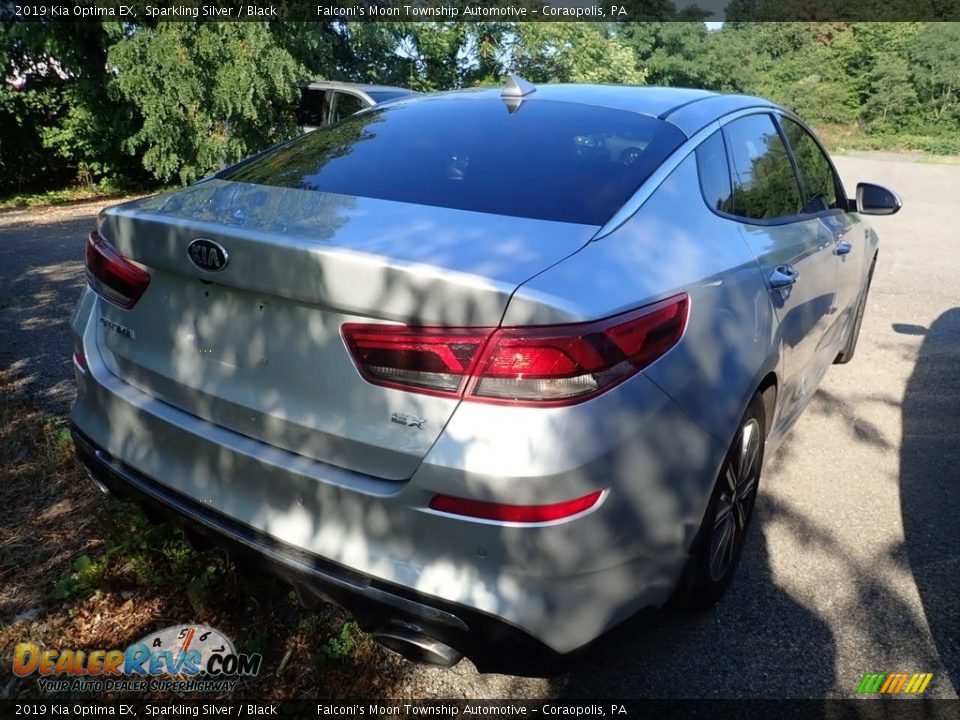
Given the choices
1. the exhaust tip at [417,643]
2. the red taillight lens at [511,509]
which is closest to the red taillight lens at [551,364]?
the red taillight lens at [511,509]

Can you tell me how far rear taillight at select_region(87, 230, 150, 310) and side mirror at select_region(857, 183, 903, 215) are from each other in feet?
12.0

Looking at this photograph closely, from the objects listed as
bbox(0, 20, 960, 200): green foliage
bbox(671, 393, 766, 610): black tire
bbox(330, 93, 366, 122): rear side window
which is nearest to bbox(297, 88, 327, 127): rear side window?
bbox(0, 20, 960, 200): green foliage

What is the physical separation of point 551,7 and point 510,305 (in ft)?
69.4

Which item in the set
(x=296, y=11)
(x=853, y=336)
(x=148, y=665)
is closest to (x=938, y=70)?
(x=296, y=11)

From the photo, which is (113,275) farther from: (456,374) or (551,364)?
(551,364)

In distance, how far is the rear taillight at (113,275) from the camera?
7.21ft

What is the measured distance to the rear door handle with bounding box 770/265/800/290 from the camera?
2.66m

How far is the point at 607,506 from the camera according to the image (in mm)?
1803

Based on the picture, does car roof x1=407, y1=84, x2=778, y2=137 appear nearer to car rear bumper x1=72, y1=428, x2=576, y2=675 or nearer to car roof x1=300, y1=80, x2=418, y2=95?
car rear bumper x1=72, y1=428, x2=576, y2=675

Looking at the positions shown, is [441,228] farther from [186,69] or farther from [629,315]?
[186,69]

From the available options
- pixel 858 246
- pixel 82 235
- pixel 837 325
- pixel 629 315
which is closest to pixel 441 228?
pixel 629 315

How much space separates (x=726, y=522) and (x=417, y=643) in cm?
120

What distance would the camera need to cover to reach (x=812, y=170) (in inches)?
151

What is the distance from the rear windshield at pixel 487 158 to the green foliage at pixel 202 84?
9565 mm
